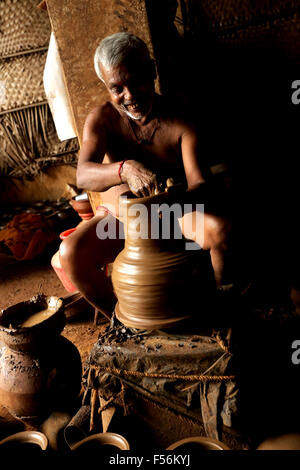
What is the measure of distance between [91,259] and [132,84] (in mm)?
1258

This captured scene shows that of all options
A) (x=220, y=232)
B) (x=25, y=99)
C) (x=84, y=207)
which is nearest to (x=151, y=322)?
(x=220, y=232)

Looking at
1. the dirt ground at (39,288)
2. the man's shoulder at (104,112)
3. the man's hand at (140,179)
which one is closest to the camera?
the man's hand at (140,179)

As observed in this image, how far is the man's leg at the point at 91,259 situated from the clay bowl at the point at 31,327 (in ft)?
0.86

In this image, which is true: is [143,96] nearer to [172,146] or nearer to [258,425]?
[172,146]

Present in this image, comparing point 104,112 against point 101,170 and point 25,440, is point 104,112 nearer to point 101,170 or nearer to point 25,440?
point 101,170

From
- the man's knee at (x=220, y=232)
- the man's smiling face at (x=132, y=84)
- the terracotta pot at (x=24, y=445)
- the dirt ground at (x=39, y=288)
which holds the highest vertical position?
the man's smiling face at (x=132, y=84)

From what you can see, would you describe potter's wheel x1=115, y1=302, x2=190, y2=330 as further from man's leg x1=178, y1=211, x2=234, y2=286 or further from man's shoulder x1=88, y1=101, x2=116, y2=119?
man's shoulder x1=88, y1=101, x2=116, y2=119

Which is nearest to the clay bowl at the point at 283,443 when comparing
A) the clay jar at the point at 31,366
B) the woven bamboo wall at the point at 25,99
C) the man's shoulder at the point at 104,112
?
the clay jar at the point at 31,366

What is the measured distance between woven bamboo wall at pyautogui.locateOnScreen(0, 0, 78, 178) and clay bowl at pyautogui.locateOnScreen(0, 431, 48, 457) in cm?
556

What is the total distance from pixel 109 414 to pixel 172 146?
69.8 inches

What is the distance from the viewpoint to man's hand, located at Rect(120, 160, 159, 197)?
1962mm

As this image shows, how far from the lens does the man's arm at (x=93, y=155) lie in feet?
7.75

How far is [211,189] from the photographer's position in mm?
2316

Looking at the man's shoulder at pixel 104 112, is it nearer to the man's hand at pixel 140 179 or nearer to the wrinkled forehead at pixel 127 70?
the wrinkled forehead at pixel 127 70
